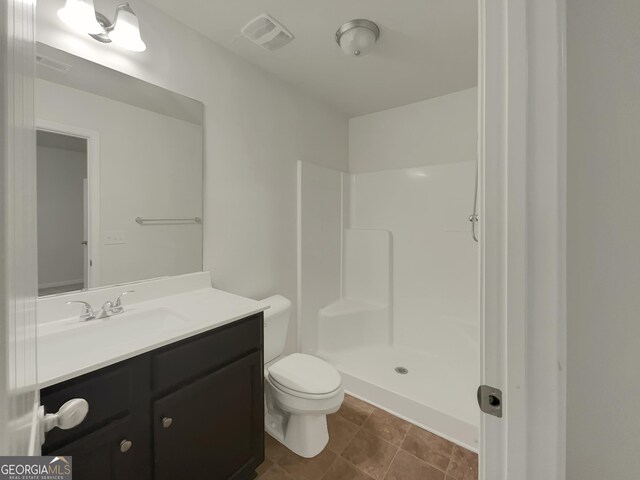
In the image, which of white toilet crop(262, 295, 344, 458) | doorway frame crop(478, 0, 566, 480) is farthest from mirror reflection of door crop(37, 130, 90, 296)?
doorway frame crop(478, 0, 566, 480)

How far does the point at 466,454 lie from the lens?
1.48 m

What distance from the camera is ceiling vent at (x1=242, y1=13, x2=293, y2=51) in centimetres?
137

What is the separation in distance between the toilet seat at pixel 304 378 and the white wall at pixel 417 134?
72.8 inches

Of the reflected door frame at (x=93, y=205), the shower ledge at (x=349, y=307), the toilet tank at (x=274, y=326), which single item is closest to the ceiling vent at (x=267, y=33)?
the reflected door frame at (x=93, y=205)

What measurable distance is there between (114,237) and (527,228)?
4.94ft

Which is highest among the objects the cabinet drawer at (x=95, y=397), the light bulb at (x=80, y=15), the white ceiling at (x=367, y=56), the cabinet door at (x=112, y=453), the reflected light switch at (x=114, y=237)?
the white ceiling at (x=367, y=56)

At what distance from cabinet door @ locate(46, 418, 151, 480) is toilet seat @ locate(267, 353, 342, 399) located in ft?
2.27

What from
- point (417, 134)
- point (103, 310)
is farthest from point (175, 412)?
point (417, 134)

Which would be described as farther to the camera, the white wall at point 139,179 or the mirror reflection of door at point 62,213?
the white wall at point 139,179

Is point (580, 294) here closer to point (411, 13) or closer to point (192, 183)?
point (411, 13)

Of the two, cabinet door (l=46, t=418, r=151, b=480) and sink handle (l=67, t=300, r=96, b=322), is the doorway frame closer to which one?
cabinet door (l=46, t=418, r=151, b=480)

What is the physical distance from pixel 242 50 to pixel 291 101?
1.65 ft

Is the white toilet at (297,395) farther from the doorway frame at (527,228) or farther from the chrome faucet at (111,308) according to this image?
the doorway frame at (527,228)

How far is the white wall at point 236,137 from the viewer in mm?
1275
